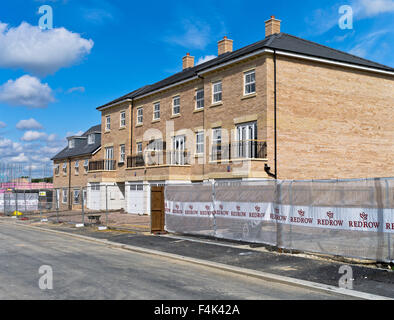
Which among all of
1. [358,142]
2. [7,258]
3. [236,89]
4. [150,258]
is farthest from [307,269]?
[358,142]

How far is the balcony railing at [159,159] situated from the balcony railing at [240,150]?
3.83 meters

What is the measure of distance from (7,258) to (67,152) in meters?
38.0

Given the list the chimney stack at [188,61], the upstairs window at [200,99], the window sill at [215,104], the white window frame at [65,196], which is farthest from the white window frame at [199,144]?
the white window frame at [65,196]

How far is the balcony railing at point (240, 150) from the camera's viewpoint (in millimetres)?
21481

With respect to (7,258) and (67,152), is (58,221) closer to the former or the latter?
(7,258)

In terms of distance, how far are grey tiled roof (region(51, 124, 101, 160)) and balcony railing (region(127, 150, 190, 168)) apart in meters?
9.83

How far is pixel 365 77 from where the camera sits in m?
25.1

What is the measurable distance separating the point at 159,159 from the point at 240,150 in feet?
30.0

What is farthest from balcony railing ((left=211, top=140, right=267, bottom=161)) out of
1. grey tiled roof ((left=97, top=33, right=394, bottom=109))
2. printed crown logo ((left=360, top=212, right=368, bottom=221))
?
printed crown logo ((left=360, top=212, right=368, bottom=221))

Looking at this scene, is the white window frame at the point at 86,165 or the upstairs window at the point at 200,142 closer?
the upstairs window at the point at 200,142

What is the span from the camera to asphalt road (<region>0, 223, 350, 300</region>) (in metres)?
7.29

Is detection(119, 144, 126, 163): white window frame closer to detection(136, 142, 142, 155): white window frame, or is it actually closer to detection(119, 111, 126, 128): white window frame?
detection(119, 111, 126, 128): white window frame

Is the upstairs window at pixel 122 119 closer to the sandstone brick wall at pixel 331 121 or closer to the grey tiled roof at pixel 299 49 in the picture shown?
the grey tiled roof at pixel 299 49

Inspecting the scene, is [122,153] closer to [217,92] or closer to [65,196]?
A: [65,196]
